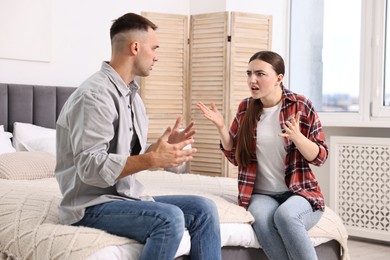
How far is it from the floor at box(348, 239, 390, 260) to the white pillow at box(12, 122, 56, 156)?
205cm

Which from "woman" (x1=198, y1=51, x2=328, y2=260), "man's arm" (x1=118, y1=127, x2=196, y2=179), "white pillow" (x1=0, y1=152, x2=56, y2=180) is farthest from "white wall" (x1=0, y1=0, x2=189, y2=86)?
"man's arm" (x1=118, y1=127, x2=196, y2=179)

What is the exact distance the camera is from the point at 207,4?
5348 mm

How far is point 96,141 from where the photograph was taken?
7.16 ft

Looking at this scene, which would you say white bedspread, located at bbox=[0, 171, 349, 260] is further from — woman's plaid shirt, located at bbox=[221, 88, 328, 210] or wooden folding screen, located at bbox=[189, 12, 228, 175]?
wooden folding screen, located at bbox=[189, 12, 228, 175]

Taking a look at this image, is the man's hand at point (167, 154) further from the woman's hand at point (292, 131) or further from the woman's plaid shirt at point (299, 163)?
the woman's plaid shirt at point (299, 163)

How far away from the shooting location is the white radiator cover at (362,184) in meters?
4.55

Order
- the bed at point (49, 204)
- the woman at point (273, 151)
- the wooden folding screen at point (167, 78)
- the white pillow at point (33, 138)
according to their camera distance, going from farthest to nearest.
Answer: the wooden folding screen at point (167, 78)
the white pillow at point (33, 138)
the woman at point (273, 151)
the bed at point (49, 204)

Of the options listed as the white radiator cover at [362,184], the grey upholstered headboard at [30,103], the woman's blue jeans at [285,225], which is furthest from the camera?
the white radiator cover at [362,184]

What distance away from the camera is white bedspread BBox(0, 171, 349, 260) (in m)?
2.23

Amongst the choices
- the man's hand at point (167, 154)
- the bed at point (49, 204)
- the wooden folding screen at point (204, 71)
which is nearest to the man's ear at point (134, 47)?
the man's hand at point (167, 154)

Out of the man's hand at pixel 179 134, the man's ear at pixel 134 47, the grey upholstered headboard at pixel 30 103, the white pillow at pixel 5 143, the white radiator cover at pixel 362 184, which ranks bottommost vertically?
the white radiator cover at pixel 362 184

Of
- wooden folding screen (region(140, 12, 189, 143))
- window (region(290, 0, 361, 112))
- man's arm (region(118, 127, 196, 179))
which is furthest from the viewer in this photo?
wooden folding screen (region(140, 12, 189, 143))

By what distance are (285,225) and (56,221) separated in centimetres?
91

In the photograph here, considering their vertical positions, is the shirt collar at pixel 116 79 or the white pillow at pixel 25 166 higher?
the shirt collar at pixel 116 79
